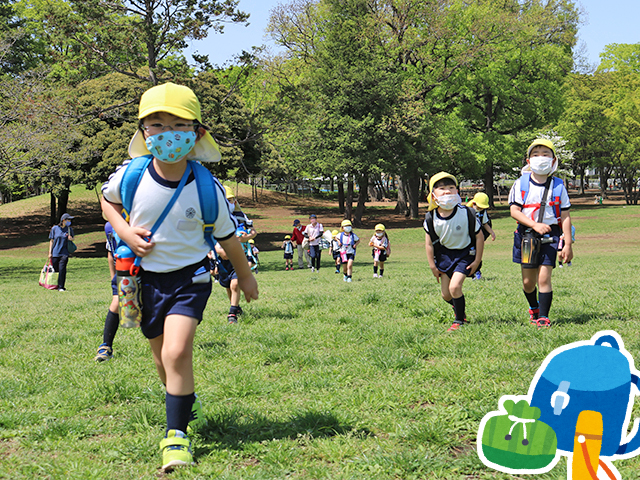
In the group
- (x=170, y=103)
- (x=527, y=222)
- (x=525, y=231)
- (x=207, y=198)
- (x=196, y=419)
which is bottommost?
(x=196, y=419)

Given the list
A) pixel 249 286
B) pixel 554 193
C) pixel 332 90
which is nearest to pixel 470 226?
pixel 554 193

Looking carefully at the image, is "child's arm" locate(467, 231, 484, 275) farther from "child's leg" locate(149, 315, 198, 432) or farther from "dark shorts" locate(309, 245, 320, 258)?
"dark shorts" locate(309, 245, 320, 258)

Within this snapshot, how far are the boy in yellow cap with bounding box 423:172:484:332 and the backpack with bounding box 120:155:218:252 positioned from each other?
12.4ft

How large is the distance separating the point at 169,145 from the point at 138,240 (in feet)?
1.97

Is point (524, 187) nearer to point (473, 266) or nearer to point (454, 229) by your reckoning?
point (454, 229)

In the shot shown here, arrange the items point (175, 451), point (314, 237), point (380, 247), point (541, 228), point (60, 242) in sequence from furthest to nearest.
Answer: point (314, 237) < point (380, 247) < point (60, 242) < point (541, 228) < point (175, 451)

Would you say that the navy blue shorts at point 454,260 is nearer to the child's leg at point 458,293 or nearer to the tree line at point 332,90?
the child's leg at point 458,293

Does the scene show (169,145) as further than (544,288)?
No

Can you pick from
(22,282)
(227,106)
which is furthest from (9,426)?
(227,106)

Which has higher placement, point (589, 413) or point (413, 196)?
point (413, 196)

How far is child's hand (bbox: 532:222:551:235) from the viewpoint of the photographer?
6.50 metres

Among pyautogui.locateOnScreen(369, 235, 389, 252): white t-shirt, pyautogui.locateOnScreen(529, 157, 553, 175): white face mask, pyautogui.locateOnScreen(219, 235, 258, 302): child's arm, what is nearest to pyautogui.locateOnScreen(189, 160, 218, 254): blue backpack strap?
pyautogui.locateOnScreen(219, 235, 258, 302): child's arm

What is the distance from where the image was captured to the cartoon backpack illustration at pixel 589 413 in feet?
10.2

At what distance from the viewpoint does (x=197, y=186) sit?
11.9 ft
